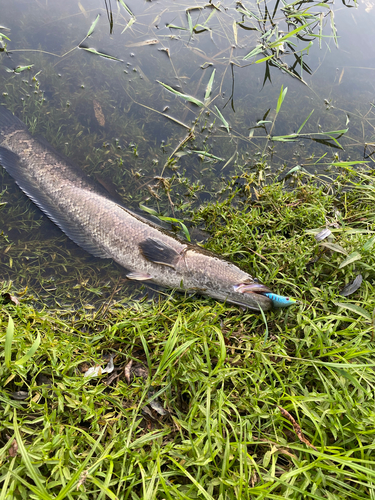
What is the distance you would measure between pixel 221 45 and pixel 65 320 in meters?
4.27

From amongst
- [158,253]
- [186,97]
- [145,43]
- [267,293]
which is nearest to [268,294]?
[267,293]

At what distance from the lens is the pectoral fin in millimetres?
3012

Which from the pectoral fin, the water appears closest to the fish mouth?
the pectoral fin

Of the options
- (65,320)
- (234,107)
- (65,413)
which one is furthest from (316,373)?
(234,107)

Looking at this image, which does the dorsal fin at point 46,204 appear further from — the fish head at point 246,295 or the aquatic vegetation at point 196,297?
the fish head at point 246,295

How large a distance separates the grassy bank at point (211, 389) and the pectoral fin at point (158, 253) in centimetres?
42

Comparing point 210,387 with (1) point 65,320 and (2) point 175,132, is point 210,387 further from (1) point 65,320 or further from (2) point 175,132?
(2) point 175,132

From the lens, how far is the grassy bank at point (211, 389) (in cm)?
180

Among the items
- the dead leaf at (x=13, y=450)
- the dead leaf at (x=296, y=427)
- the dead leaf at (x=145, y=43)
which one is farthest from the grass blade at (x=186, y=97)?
the dead leaf at (x=13, y=450)

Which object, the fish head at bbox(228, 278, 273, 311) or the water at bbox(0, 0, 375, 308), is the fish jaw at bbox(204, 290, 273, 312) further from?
the water at bbox(0, 0, 375, 308)

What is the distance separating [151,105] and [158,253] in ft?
6.84

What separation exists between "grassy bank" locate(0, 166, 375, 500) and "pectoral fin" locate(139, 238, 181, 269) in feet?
1.38

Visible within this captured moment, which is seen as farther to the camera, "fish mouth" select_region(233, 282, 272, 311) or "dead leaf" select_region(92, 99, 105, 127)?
"dead leaf" select_region(92, 99, 105, 127)

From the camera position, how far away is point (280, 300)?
9.04 feet
